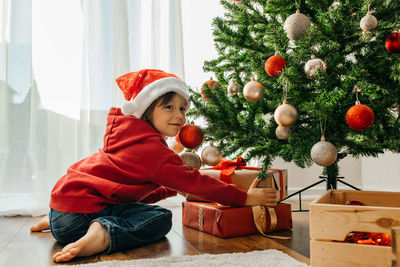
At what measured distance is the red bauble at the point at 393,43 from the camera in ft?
2.92

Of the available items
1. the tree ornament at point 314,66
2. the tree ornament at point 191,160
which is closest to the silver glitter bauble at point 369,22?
the tree ornament at point 314,66

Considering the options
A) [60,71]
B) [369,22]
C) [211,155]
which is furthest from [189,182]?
[60,71]

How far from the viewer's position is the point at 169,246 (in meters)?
1.06

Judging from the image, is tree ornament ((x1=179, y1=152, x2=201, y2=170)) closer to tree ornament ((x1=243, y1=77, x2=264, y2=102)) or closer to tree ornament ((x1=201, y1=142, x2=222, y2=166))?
tree ornament ((x1=201, y1=142, x2=222, y2=166))

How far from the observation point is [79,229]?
106 centimetres

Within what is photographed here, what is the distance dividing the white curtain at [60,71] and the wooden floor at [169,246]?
0.46 metres

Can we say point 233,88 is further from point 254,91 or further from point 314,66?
point 314,66

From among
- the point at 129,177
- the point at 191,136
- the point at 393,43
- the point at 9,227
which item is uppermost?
the point at 393,43

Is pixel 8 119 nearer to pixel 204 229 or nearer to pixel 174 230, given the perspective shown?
pixel 174 230

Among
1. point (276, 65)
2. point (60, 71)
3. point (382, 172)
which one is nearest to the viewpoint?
point (276, 65)

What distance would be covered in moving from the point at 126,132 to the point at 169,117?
15 cm

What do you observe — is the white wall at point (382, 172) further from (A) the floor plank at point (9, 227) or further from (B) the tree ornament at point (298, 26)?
(A) the floor plank at point (9, 227)

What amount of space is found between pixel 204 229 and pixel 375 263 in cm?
60

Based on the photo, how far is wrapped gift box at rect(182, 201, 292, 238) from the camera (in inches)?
44.3
